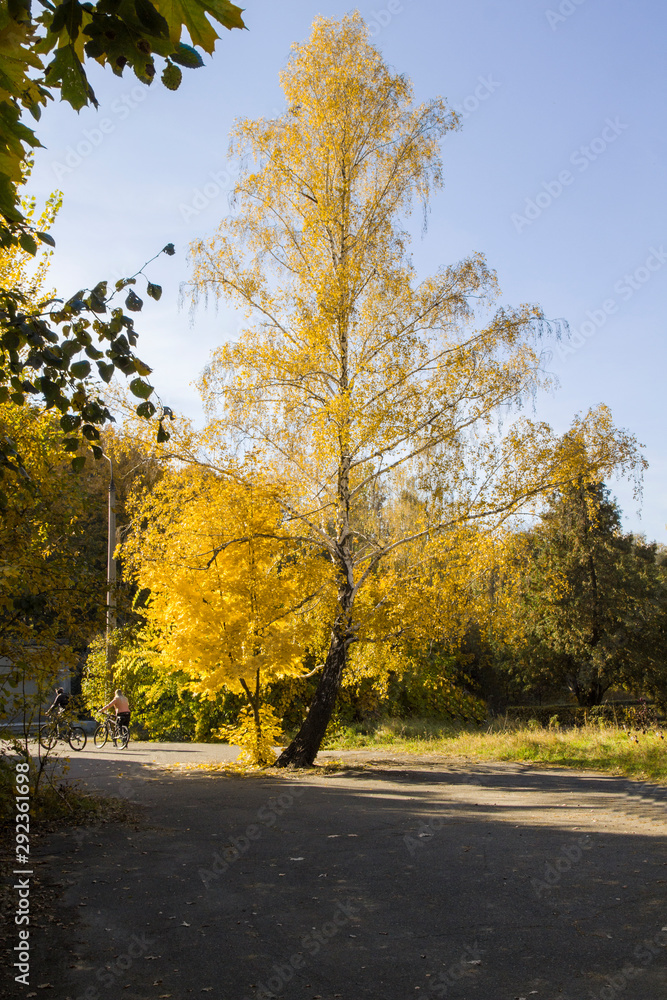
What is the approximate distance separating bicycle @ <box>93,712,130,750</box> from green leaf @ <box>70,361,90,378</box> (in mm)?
17307

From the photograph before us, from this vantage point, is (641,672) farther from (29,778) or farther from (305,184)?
(29,778)

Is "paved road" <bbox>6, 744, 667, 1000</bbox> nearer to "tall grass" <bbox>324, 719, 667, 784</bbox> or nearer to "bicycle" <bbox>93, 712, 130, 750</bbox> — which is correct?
"tall grass" <bbox>324, 719, 667, 784</bbox>

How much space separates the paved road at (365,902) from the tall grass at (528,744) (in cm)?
322

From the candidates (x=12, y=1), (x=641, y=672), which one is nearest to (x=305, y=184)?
(x=12, y=1)

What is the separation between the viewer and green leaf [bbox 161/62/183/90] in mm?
2312

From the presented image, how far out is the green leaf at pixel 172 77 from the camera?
2312mm

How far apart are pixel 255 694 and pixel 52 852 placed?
24.0 ft

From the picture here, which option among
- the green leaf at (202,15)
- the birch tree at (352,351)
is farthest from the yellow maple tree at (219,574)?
the green leaf at (202,15)

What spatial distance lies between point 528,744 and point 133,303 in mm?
14536

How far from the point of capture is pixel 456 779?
12.6 meters

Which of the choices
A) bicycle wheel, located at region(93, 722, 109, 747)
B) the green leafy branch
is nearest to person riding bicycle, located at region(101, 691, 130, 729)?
bicycle wheel, located at region(93, 722, 109, 747)

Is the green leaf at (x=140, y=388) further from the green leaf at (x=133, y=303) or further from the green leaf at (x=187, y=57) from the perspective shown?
the green leaf at (x=187, y=57)

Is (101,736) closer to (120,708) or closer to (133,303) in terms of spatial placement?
(120,708)

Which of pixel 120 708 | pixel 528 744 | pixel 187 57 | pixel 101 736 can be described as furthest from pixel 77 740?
pixel 187 57
